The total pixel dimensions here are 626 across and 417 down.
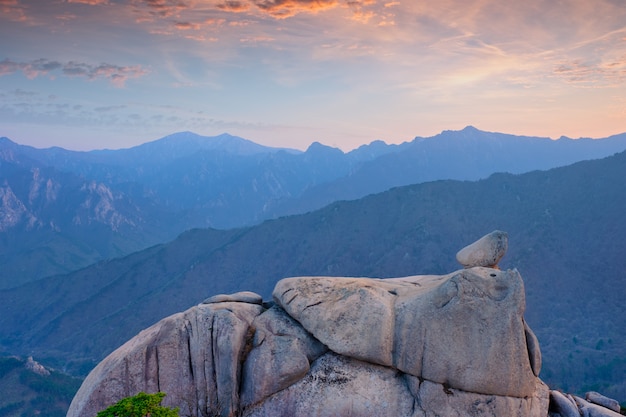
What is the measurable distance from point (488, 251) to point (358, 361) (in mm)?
13301

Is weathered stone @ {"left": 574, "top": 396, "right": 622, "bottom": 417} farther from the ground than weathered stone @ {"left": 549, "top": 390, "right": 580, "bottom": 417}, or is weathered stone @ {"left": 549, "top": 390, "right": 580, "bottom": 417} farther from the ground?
weathered stone @ {"left": 549, "top": 390, "right": 580, "bottom": 417}

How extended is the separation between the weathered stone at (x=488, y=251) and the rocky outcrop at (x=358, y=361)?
358 cm

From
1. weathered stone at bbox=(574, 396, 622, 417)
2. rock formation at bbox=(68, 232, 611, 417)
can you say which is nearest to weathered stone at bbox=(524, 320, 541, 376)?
rock formation at bbox=(68, 232, 611, 417)

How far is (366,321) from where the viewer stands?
31156 millimetres

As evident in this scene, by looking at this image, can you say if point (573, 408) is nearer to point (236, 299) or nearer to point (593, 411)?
point (593, 411)

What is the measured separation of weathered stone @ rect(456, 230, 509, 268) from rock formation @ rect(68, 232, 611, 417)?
3.64m

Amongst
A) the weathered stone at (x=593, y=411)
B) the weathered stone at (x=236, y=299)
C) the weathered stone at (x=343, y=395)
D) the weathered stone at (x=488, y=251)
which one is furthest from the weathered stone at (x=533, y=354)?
the weathered stone at (x=236, y=299)

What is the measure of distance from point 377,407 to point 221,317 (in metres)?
12.2

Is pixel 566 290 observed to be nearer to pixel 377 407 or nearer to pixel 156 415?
pixel 377 407

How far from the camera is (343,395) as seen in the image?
97.6 feet

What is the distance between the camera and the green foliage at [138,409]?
2375 centimetres

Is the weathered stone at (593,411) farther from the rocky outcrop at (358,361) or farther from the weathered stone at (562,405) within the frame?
the rocky outcrop at (358,361)

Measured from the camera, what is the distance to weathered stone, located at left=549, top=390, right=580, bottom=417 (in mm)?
30281

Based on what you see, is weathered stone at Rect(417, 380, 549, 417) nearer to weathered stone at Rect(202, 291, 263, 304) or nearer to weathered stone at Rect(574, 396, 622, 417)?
weathered stone at Rect(574, 396, 622, 417)
